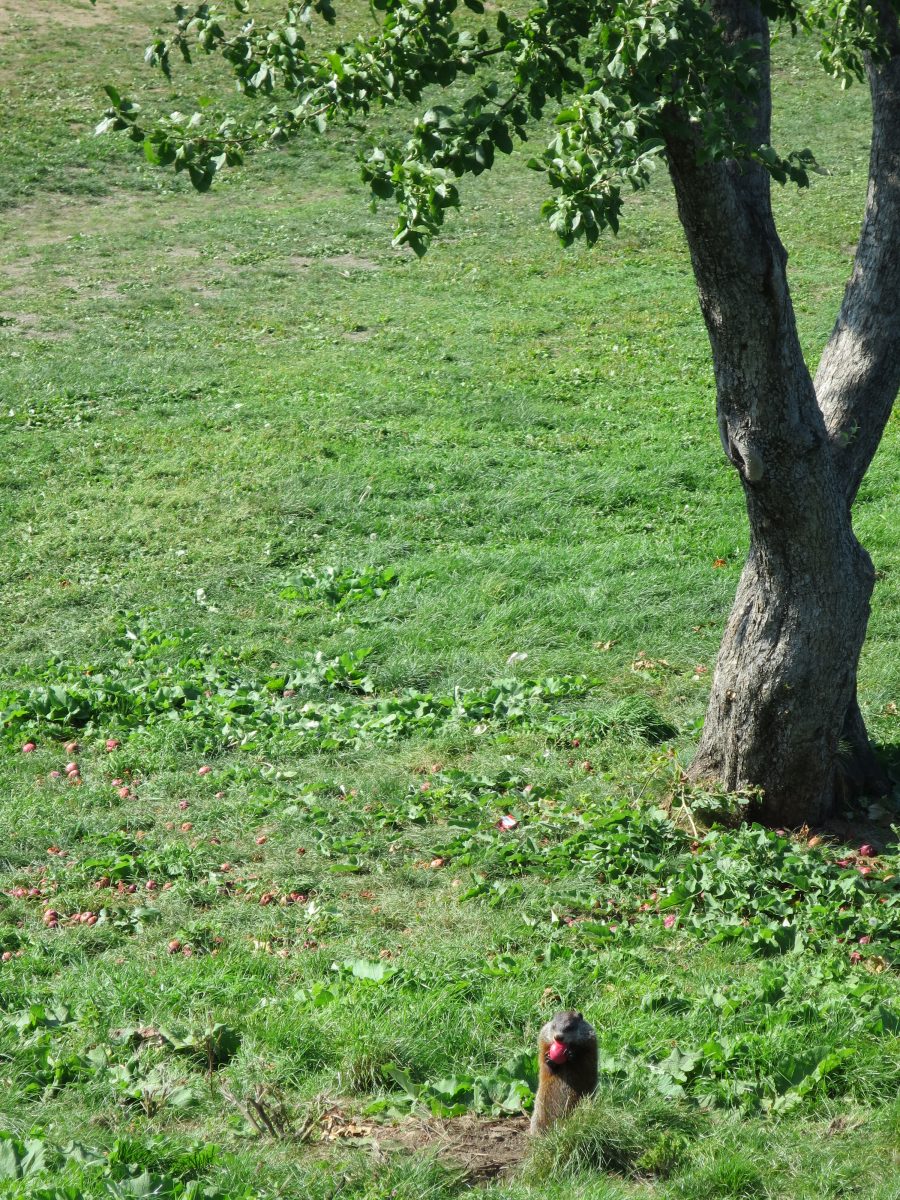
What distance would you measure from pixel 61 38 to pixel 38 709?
91.9 feet

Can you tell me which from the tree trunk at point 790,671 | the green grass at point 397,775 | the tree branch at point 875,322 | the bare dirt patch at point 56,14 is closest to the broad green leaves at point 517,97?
the tree branch at point 875,322

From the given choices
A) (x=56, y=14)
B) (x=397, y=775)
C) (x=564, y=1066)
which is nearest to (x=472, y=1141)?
(x=564, y=1066)

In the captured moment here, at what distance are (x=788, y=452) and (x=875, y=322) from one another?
1.19m

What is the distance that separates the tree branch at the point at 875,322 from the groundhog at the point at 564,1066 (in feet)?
11.6

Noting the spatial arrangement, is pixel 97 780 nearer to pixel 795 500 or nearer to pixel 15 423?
pixel 795 500

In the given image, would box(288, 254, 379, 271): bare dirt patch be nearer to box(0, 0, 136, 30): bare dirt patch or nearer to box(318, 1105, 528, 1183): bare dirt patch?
box(0, 0, 136, 30): bare dirt patch

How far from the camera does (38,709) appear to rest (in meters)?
8.33

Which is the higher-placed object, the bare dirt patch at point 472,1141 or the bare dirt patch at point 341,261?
the bare dirt patch at point 341,261

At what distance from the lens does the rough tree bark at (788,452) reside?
18.4ft

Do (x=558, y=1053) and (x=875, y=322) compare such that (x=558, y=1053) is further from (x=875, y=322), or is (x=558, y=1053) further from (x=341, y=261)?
(x=341, y=261)

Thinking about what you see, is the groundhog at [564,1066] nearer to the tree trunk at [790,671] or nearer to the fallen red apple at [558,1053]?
the fallen red apple at [558,1053]

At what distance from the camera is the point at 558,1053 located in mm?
3961

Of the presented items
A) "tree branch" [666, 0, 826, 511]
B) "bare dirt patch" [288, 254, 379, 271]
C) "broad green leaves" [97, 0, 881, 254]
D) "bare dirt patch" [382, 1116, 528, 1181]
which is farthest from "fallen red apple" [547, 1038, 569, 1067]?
"bare dirt patch" [288, 254, 379, 271]

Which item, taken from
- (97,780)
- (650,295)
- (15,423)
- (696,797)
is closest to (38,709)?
(97,780)
